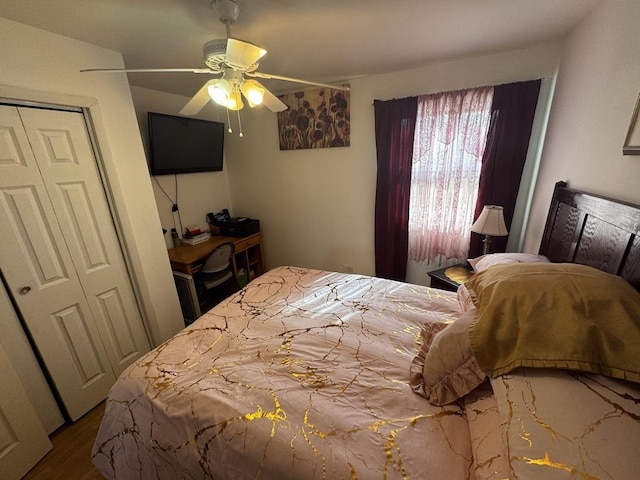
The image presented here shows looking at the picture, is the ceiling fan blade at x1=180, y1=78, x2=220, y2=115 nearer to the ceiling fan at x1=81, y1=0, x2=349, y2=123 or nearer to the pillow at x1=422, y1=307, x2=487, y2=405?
the ceiling fan at x1=81, y1=0, x2=349, y2=123

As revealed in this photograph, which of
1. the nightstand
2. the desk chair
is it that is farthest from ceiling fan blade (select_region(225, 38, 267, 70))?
the nightstand

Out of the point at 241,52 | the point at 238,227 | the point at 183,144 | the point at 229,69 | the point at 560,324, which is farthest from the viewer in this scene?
the point at 238,227

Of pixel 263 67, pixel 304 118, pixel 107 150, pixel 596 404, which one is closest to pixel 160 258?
pixel 107 150

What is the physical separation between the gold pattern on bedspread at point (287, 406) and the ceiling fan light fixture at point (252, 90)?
131cm

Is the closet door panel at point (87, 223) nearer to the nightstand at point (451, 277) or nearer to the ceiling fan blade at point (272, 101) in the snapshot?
the ceiling fan blade at point (272, 101)

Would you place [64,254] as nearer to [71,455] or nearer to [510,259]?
[71,455]

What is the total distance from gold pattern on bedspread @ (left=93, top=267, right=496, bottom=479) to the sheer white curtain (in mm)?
1103

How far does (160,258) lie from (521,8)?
2.94m

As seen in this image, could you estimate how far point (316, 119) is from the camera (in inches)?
109

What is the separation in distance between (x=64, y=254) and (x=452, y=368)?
7.49 ft

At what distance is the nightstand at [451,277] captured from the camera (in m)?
2.04

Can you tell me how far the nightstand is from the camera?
204cm

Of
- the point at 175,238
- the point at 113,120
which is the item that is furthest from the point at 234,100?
the point at 175,238

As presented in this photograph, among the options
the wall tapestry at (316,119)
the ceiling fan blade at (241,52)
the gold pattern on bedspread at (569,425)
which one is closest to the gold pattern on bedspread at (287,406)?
the gold pattern on bedspread at (569,425)
